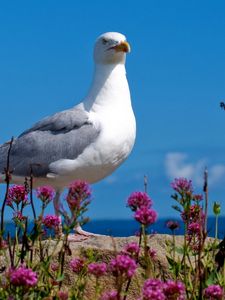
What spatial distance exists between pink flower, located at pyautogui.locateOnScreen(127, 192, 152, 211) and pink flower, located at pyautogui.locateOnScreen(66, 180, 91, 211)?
0.21m

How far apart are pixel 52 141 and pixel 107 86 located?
1155 millimetres

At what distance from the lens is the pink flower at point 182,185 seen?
3.49m

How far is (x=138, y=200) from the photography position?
3176mm

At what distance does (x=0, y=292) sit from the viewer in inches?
126

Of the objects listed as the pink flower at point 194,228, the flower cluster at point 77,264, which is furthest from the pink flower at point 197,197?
the flower cluster at point 77,264

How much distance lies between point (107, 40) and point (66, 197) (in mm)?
6622

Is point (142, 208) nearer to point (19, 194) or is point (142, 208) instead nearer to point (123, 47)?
point (19, 194)

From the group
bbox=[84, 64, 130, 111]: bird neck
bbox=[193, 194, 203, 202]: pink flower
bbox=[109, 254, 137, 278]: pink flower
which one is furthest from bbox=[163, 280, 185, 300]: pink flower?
bbox=[84, 64, 130, 111]: bird neck

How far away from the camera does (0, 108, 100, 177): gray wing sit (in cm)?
875

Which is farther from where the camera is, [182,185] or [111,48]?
[111,48]

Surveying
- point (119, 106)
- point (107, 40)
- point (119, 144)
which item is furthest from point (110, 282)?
point (107, 40)

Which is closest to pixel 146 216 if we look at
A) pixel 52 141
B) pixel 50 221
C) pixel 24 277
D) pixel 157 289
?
pixel 157 289

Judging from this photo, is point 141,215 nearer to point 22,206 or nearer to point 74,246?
point 22,206

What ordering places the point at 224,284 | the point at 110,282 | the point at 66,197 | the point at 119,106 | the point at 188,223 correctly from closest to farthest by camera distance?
the point at 66,197 → the point at 224,284 → the point at 188,223 → the point at 110,282 → the point at 119,106
